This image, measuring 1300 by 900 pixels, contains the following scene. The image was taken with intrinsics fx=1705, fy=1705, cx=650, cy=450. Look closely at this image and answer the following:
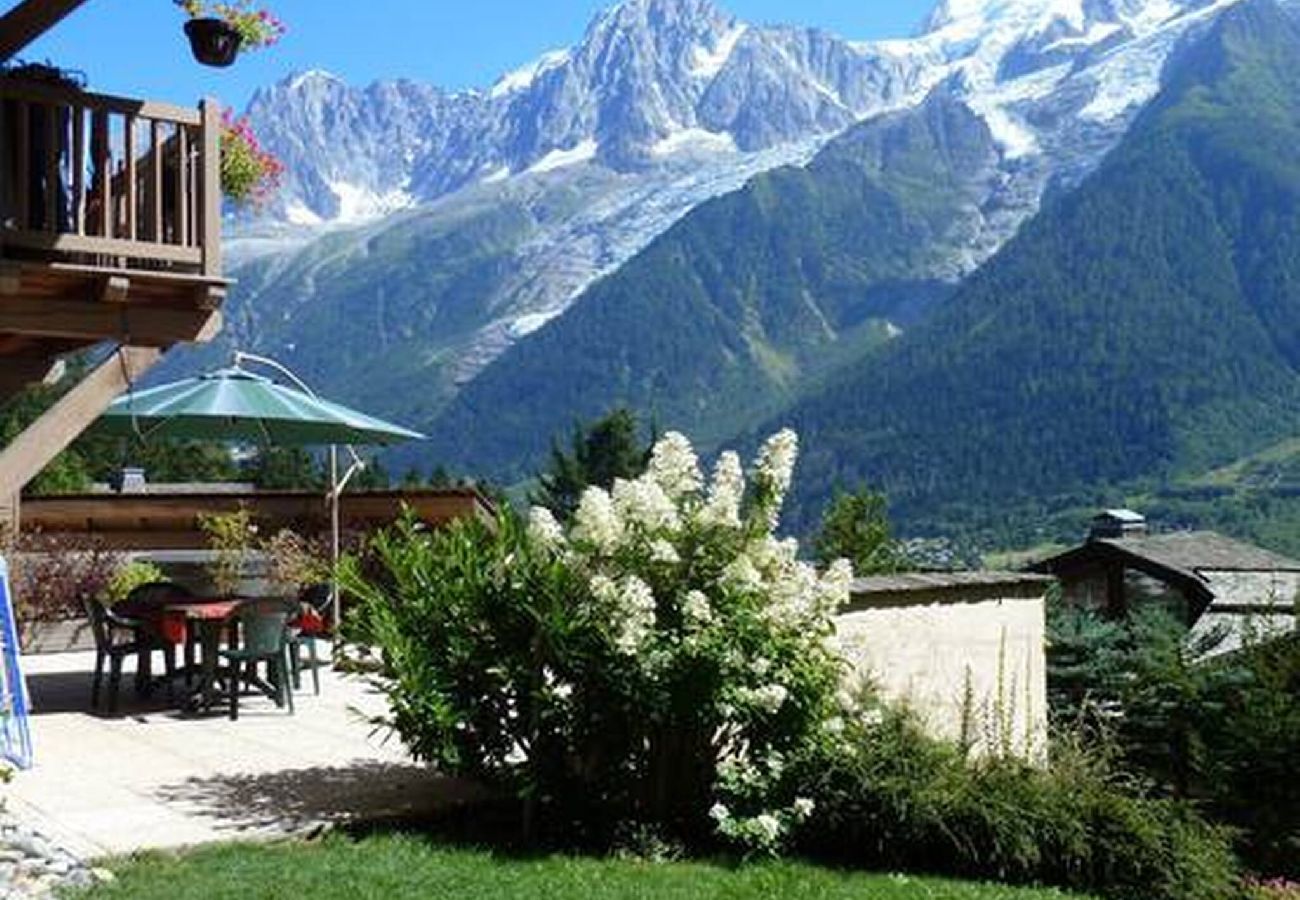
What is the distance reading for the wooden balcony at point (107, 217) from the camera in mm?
8102

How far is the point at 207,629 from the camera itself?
10125 mm

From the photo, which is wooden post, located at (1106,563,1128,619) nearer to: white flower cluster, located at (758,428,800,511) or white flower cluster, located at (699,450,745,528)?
white flower cluster, located at (758,428,800,511)

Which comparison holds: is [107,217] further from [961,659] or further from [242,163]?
[961,659]

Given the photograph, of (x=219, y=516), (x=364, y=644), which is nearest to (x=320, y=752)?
(x=364, y=644)

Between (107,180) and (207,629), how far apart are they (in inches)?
117

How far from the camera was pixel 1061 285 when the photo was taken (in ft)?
647

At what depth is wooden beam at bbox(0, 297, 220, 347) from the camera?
855 cm

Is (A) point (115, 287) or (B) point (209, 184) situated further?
(B) point (209, 184)

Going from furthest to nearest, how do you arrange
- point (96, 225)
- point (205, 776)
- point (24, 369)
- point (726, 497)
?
point (24, 369) → point (96, 225) → point (205, 776) → point (726, 497)

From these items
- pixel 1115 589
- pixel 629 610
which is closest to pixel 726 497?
pixel 629 610

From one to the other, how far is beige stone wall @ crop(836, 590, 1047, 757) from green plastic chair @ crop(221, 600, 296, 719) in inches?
133

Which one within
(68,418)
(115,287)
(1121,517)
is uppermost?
(115,287)

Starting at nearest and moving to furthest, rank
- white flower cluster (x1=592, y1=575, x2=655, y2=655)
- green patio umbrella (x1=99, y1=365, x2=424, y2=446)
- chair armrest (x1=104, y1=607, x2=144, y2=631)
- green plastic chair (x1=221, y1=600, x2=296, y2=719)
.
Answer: white flower cluster (x1=592, y1=575, x2=655, y2=655) → green plastic chair (x1=221, y1=600, x2=296, y2=719) → chair armrest (x1=104, y1=607, x2=144, y2=631) → green patio umbrella (x1=99, y1=365, x2=424, y2=446)

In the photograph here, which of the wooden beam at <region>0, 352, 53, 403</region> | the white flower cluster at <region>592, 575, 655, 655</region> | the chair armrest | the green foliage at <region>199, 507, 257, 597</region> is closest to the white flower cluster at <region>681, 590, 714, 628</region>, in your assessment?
the white flower cluster at <region>592, 575, 655, 655</region>
